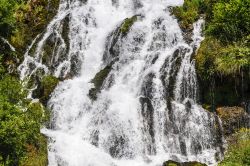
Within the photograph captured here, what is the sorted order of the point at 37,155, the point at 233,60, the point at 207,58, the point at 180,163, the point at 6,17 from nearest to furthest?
the point at 180,163
the point at 37,155
the point at 233,60
the point at 207,58
the point at 6,17

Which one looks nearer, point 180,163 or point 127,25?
point 180,163

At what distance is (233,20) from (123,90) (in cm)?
779

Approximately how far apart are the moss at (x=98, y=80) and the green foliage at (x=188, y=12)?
5.89 metres

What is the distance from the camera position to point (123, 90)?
29.1 metres

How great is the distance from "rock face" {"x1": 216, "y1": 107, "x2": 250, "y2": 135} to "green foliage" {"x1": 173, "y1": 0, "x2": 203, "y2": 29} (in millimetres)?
7583

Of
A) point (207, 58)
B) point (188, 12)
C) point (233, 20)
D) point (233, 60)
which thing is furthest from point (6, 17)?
point (233, 60)

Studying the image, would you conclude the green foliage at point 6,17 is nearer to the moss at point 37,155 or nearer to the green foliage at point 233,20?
the moss at point 37,155

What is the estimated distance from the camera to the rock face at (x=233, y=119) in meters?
26.1

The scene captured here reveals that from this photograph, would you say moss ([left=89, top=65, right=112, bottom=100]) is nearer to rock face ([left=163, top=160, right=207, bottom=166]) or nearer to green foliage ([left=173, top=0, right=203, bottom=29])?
green foliage ([left=173, top=0, right=203, bottom=29])

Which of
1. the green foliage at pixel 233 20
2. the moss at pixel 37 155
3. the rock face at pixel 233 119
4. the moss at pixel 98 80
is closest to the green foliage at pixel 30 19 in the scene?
the moss at pixel 98 80

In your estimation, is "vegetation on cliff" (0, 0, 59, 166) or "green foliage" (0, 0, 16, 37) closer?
"vegetation on cliff" (0, 0, 59, 166)

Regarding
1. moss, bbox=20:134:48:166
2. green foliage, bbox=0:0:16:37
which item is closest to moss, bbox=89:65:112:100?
moss, bbox=20:134:48:166

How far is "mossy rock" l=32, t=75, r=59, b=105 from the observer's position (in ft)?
97.0

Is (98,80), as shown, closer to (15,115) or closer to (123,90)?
(123,90)
